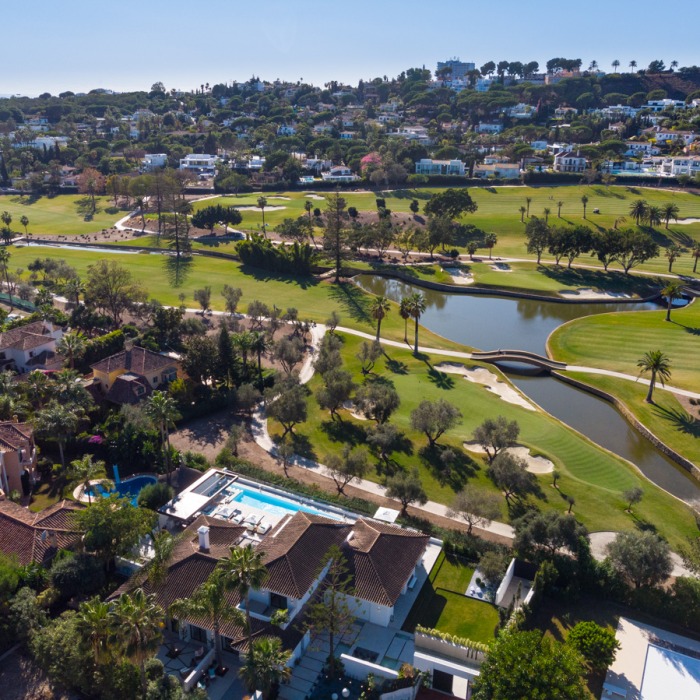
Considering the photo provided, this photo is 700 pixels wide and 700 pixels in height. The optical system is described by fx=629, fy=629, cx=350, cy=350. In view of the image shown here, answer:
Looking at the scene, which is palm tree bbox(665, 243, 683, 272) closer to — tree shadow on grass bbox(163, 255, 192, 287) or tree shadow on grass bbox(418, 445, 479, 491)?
tree shadow on grass bbox(418, 445, 479, 491)

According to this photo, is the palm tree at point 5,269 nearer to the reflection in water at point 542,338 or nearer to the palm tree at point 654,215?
the reflection in water at point 542,338

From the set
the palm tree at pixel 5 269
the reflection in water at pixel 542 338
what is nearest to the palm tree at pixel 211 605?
the reflection in water at pixel 542 338

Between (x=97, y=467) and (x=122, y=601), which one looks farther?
(x=97, y=467)

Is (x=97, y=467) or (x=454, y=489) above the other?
(x=97, y=467)

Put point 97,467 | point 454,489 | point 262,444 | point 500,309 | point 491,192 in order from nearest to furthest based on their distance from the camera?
point 97,467, point 454,489, point 262,444, point 500,309, point 491,192

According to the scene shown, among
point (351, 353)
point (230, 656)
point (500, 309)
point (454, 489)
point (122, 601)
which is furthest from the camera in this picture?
point (500, 309)

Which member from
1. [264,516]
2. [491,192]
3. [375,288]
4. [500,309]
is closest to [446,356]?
[500,309]

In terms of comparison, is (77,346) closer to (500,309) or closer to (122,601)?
(122,601)
